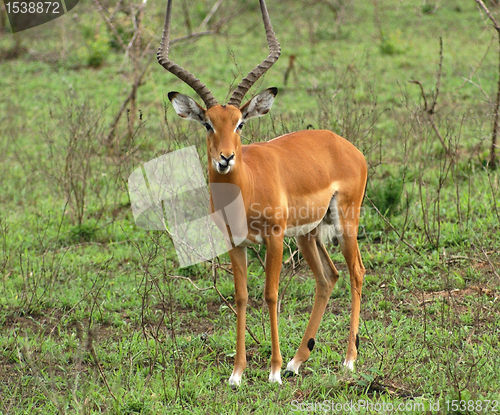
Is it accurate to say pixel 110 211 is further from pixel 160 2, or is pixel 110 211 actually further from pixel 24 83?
pixel 160 2

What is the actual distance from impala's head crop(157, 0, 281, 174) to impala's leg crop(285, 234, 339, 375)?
3.39ft

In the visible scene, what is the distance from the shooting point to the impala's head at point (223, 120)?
349cm

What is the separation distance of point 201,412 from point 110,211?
160 inches

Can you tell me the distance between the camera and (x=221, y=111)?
3.61 m

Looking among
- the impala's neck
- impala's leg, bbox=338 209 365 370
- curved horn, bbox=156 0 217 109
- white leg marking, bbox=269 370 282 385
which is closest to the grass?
white leg marking, bbox=269 370 282 385

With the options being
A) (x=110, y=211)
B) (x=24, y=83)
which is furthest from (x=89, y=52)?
(x=110, y=211)

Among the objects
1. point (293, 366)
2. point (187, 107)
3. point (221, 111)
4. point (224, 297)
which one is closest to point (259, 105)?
point (221, 111)

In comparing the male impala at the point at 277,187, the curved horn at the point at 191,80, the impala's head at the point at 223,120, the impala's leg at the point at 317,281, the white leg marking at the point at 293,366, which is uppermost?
the curved horn at the point at 191,80

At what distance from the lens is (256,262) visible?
5742 millimetres

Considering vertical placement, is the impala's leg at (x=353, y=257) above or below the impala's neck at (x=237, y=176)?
below

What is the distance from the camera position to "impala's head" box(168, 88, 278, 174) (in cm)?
349

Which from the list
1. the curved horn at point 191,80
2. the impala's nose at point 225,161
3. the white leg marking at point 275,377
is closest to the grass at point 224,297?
the white leg marking at point 275,377

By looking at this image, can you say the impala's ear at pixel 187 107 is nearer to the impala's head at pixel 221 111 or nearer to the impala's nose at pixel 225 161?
the impala's head at pixel 221 111

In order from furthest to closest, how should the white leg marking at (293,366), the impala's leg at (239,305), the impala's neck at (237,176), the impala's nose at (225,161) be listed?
the white leg marking at (293,366), the impala's leg at (239,305), the impala's neck at (237,176), the impala's nose at (225,161)
